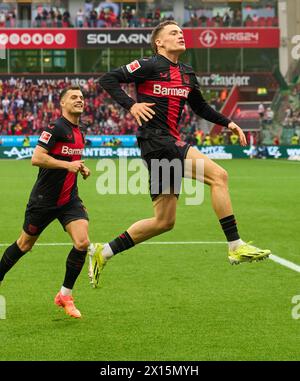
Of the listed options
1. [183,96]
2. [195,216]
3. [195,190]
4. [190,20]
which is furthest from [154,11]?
[183,96]

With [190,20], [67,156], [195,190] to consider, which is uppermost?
[190,20]

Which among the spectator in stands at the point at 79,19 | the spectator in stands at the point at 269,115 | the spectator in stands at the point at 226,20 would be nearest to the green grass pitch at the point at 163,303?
the spectator in stands at the point at 269,115

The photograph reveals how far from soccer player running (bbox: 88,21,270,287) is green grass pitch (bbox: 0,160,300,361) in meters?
0.64

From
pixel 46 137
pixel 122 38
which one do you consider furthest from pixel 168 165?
pixel 122 38

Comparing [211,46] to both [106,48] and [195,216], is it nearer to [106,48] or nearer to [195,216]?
[106,48]

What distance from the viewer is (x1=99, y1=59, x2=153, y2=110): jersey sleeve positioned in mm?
8320

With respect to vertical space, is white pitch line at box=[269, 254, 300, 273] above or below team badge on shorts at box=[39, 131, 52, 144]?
below

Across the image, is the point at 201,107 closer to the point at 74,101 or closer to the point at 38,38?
the point at 74,101

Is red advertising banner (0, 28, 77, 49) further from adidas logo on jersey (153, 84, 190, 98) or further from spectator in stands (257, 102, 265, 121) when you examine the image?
adidas logo on jersey (153, 84, 190, 98)

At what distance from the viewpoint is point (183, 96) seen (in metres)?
8.52

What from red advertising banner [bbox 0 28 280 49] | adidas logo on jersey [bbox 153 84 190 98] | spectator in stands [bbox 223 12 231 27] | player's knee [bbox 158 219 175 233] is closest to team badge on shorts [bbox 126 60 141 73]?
adidas logo on jersey [bbox 153 84 190 98]

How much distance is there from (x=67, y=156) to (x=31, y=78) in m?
49.5

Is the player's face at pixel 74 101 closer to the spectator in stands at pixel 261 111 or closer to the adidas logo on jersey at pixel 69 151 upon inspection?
the adidas logo on jersey at pixel 69 151
